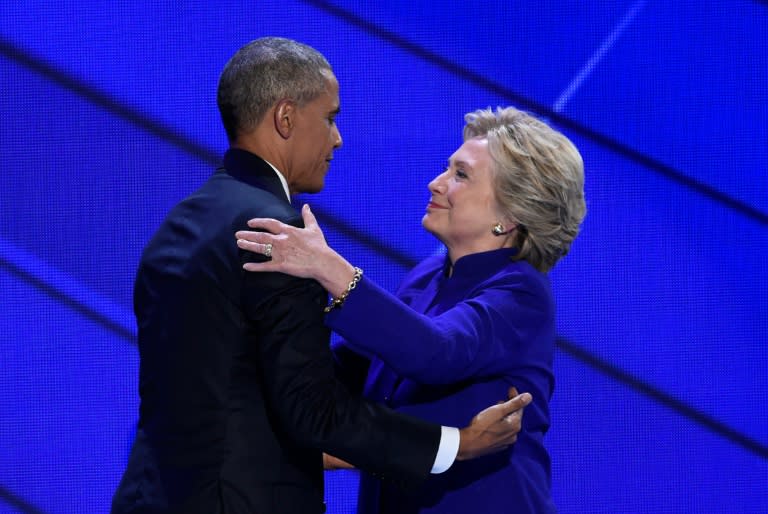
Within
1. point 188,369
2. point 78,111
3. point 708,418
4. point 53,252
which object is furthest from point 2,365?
point 708,418

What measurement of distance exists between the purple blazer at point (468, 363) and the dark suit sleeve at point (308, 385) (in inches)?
3.7

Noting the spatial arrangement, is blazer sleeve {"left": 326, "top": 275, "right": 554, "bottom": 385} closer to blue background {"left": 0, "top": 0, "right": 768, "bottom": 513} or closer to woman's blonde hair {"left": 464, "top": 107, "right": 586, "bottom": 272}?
woman's blonde hair {"left": 464, "top": 107, "right": 586, "bottom": 272}

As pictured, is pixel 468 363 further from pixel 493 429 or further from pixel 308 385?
pixel 308 385

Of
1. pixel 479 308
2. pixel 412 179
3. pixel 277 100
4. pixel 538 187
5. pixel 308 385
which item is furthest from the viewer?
pixel 412 179

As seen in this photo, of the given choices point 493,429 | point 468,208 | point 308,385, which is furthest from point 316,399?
point 468,208

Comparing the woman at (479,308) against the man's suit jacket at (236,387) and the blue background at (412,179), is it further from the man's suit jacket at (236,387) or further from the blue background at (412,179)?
the blue background at (412,179)

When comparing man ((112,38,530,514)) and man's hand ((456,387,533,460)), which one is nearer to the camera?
man ((112,38,530,514))

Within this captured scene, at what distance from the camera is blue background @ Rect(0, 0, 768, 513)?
3066 millimetres

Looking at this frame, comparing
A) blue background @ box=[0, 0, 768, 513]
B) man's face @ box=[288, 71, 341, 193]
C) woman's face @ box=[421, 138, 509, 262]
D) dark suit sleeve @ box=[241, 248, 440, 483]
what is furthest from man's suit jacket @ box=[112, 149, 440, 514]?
blue background @ box=[0, 0, 768, 513]

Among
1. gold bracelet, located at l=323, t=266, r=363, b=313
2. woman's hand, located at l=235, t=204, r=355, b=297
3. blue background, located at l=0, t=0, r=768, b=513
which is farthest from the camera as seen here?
blue background, located at l=0, t=0, r=768, b=513

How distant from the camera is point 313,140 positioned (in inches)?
74.9

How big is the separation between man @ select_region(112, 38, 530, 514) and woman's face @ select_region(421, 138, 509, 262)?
41 centimetres

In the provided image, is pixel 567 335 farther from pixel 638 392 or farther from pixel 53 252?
pixel 53 252

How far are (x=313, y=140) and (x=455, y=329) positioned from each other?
422 mm
